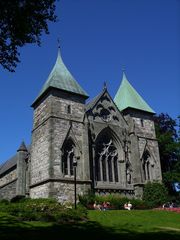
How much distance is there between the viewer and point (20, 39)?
1491cm

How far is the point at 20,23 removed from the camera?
14.2m

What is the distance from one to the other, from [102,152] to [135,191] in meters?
5.34

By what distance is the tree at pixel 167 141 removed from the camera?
152ft

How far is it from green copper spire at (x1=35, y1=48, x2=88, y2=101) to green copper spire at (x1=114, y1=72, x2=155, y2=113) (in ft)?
21.0

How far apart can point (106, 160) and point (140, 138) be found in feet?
18.3

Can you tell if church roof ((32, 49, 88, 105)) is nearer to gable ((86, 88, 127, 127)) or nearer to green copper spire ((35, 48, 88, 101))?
green copper spire ((35, 48, 88, 101))

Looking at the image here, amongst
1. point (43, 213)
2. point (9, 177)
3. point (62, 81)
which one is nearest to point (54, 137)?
point (62, 81)

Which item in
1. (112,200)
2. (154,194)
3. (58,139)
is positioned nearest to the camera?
(112,200)

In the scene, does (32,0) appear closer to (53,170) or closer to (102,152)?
(53,170)

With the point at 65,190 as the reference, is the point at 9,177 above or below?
above

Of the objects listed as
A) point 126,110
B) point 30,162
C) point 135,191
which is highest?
point 126,110

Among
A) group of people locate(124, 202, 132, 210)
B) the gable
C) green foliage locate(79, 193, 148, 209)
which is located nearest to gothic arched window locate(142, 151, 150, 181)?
the gable

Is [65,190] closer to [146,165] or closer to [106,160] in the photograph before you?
[106,160]

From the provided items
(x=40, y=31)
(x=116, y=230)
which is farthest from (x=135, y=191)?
(x=40, y=31)
